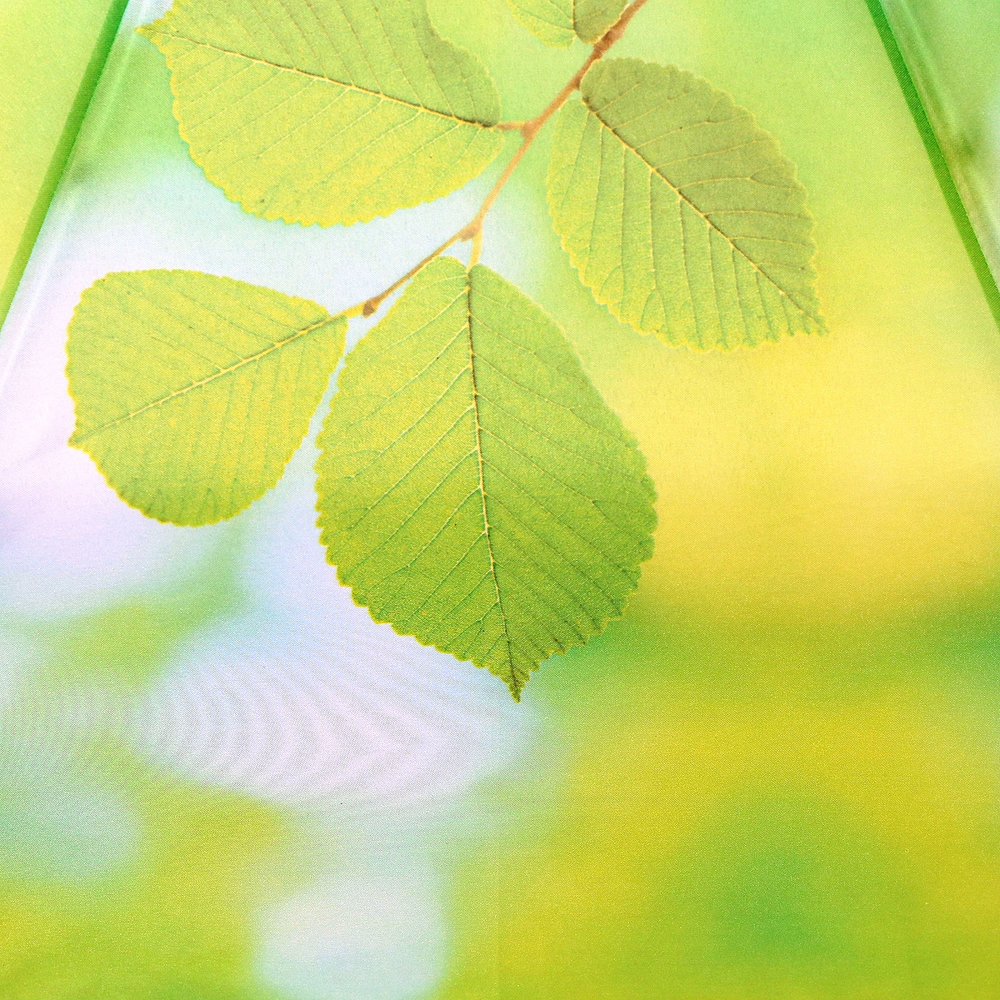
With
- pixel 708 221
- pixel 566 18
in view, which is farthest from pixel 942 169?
pixel 566 18

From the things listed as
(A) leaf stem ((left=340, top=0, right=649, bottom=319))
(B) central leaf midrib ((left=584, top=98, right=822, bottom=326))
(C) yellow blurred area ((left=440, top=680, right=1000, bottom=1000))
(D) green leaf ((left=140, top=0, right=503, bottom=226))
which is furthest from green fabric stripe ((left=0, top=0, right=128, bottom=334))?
(C) yellow blurred area ((left=440, top=680, right=1000, bottom=1000))

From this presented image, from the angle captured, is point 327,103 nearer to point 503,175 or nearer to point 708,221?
point 503,175

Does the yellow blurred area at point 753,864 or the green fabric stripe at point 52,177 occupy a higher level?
the green fabric stripe at point 52,177

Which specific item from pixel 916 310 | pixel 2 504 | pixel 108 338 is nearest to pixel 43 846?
pixel 2 504

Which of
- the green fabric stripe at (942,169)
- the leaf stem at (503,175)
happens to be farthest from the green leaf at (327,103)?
the green fabric stripe at (942,169)

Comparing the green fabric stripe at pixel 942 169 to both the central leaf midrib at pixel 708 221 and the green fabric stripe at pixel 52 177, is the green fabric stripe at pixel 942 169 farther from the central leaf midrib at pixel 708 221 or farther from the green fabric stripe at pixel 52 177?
the green fabric stripe at pixel 52 177
